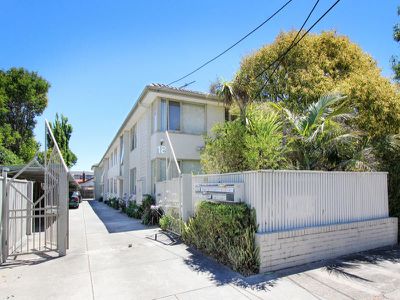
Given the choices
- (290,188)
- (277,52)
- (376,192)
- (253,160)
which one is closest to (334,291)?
(290,188)

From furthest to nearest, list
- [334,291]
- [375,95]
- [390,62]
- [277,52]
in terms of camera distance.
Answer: [277,52] < [390,62] < [375,95] < [334,291]

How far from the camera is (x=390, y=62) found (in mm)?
10438

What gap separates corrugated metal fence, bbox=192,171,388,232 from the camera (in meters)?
6.31

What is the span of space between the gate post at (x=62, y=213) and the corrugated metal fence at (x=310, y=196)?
157 inches

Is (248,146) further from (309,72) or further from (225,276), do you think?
(309,72)

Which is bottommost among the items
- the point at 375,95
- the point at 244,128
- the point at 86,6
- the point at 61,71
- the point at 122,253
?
the point at 122,253

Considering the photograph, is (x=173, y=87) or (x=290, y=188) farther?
(x=173, y=87)

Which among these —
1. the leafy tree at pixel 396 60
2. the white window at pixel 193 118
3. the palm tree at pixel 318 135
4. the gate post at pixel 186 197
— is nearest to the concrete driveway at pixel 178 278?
the gate post at pixel 186 197

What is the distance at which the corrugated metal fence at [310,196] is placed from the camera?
631 centimetres

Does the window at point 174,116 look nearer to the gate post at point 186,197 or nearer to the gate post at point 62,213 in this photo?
the gate post at point 186,197

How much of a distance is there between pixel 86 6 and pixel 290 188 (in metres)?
8.38

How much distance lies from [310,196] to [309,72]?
6409 millimetres

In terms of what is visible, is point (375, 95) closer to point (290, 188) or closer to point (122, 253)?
point (290, 188)

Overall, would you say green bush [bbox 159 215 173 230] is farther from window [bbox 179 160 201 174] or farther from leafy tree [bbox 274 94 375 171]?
leafy tree [bbox 274 94 375 171]
